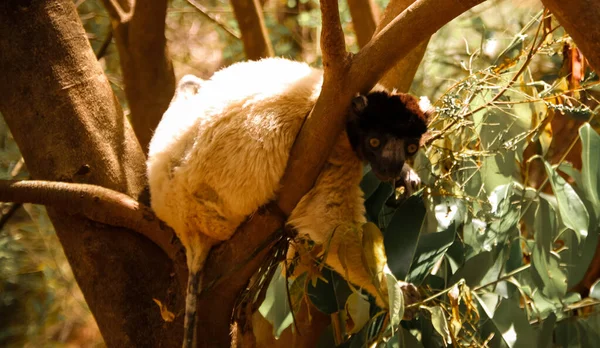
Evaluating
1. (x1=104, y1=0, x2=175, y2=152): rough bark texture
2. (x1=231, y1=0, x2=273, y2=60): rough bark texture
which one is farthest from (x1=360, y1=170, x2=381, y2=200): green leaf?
(x1=104, y1=0, x2=175, y2=152): rough bark texture

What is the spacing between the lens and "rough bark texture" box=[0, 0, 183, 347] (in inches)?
118

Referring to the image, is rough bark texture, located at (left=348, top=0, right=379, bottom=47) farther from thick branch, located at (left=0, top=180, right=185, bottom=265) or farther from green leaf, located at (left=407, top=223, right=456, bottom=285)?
thick branch, located at (left=0, top=180, right=185, bottom=265)

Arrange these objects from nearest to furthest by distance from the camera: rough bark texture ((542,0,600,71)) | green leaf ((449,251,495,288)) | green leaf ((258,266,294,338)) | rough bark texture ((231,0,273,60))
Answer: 1. rough bark texture ((542,0,600,71))
2. green leaf ((449,251,495,288))
3. green leaf ((258,266,294,338))
4. rough bark texture ((231,0,273,60))

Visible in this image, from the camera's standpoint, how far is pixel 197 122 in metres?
2.97

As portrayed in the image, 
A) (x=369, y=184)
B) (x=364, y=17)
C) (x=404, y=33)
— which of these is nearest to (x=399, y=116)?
(x=369, y=184)

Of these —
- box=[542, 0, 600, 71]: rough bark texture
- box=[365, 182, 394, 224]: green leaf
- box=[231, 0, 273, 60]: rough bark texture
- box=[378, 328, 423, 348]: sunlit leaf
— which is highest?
box=[231, 0, 273, 60]: rough bark texture

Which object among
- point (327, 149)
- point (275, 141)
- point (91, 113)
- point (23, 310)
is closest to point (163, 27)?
point (91, 113)

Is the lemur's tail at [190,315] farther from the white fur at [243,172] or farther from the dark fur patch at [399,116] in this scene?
the dark fur patch at [399,116]

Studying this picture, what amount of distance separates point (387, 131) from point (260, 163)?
62 cm

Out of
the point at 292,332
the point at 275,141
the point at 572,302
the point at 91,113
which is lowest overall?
the point at 572,302

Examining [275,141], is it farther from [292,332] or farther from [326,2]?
[292,332]

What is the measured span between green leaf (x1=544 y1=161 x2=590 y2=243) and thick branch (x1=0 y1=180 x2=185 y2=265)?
1724mm

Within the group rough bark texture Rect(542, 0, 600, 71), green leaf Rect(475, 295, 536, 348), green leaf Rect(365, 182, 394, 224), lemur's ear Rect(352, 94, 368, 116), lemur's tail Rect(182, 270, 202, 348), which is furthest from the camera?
green leaf Rect(365, 182, 394, 224)

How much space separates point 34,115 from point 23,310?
4358 millimetres
